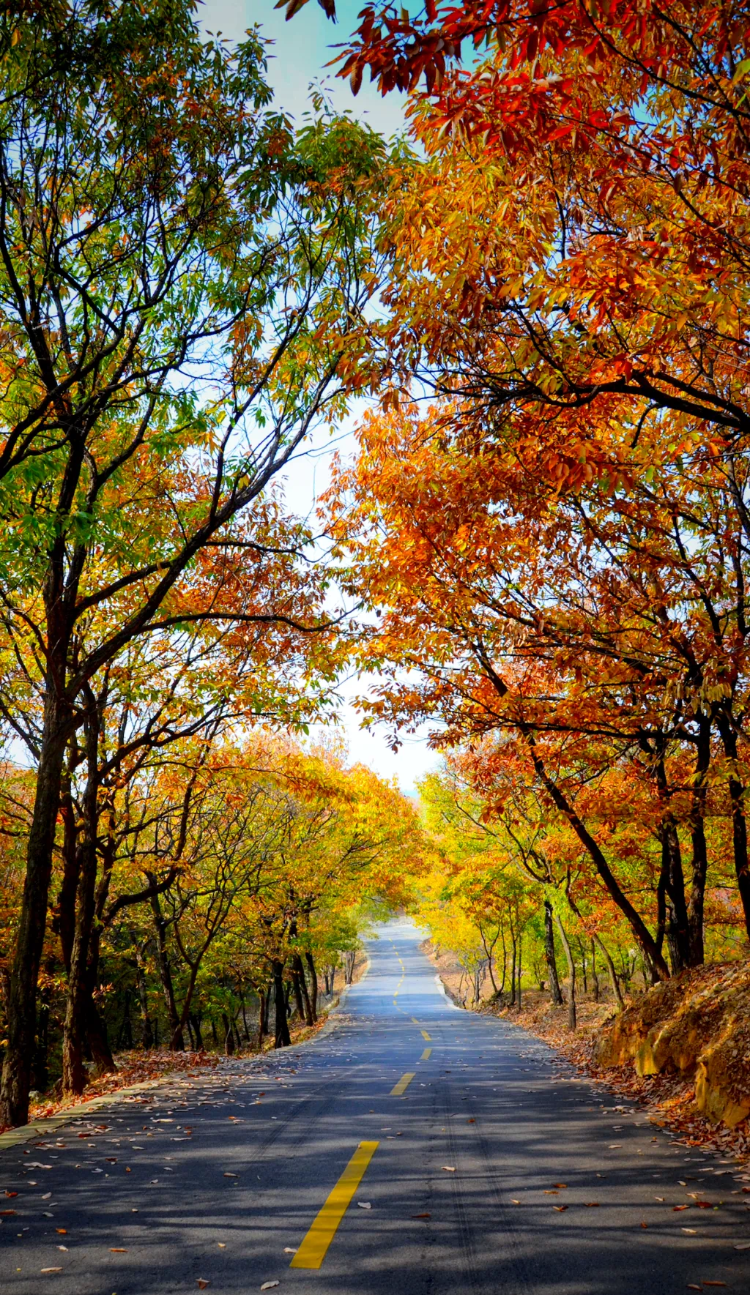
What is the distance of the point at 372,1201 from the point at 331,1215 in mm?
391

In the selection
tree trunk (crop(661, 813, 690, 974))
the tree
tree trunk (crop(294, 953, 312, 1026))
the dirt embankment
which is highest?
the tree

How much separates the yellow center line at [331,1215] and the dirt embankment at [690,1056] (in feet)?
9.38

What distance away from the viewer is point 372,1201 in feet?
16.4

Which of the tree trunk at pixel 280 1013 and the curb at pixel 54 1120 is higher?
the curb at pixel 54 1120

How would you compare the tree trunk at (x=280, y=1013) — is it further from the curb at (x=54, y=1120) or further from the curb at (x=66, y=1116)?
the curb at (x=54, y=1120)

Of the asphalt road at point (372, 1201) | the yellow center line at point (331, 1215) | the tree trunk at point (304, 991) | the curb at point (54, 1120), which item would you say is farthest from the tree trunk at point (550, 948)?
the yellow center line at point (331, 1215)

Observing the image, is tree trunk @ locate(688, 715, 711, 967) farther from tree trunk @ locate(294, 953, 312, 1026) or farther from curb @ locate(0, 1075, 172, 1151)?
tree trunk @ locate(294, 953, 312, 1026)

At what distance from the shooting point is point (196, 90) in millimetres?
8109

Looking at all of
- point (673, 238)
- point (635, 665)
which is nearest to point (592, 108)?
point (673, 238)

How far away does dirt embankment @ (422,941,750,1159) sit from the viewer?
7.04 meters

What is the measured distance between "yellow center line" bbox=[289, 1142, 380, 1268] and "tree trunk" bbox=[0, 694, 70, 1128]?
13.8 ft

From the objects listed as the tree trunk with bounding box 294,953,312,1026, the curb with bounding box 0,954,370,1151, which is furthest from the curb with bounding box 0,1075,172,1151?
the tree trunk with bounding box 294,953,312,1026

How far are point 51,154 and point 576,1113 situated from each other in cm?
1100

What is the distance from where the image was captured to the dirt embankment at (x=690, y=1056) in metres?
7.04
